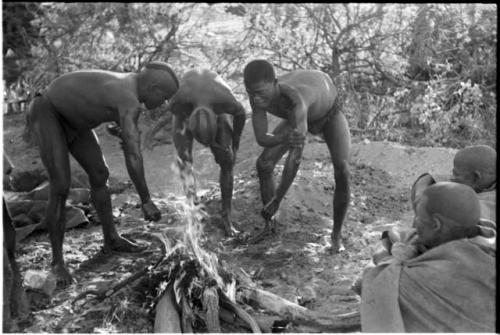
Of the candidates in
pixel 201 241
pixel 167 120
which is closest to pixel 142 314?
pixel 201 241

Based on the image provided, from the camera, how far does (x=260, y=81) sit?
5.09 m

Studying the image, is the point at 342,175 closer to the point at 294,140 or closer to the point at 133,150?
the point at 294,140

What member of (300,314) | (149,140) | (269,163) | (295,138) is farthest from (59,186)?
(149,140)

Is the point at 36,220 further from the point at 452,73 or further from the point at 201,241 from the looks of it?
the point at 452,73

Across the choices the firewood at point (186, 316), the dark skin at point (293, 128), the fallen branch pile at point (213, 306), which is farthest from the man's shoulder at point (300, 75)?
the firewood at point (186, 316)

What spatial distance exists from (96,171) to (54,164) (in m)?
0.43

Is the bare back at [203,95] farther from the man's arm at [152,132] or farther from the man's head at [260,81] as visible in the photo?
the man's arm at [152,132]

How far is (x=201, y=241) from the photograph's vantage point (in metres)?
5.74

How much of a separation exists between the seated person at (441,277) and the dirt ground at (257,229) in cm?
119

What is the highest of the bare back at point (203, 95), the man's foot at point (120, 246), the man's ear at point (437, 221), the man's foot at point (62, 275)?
the bare back at point (203, 95)

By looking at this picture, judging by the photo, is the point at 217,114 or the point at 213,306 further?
the point at 217,114

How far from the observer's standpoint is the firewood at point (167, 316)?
3.92m

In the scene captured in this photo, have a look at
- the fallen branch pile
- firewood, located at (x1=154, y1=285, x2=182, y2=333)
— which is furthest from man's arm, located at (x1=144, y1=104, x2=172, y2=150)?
firewood, located at (x1=154, y1=285, x2=182, y2=333)

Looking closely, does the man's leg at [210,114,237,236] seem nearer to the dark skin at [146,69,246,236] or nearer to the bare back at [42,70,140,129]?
the dark skin at [146,69,246,236]
